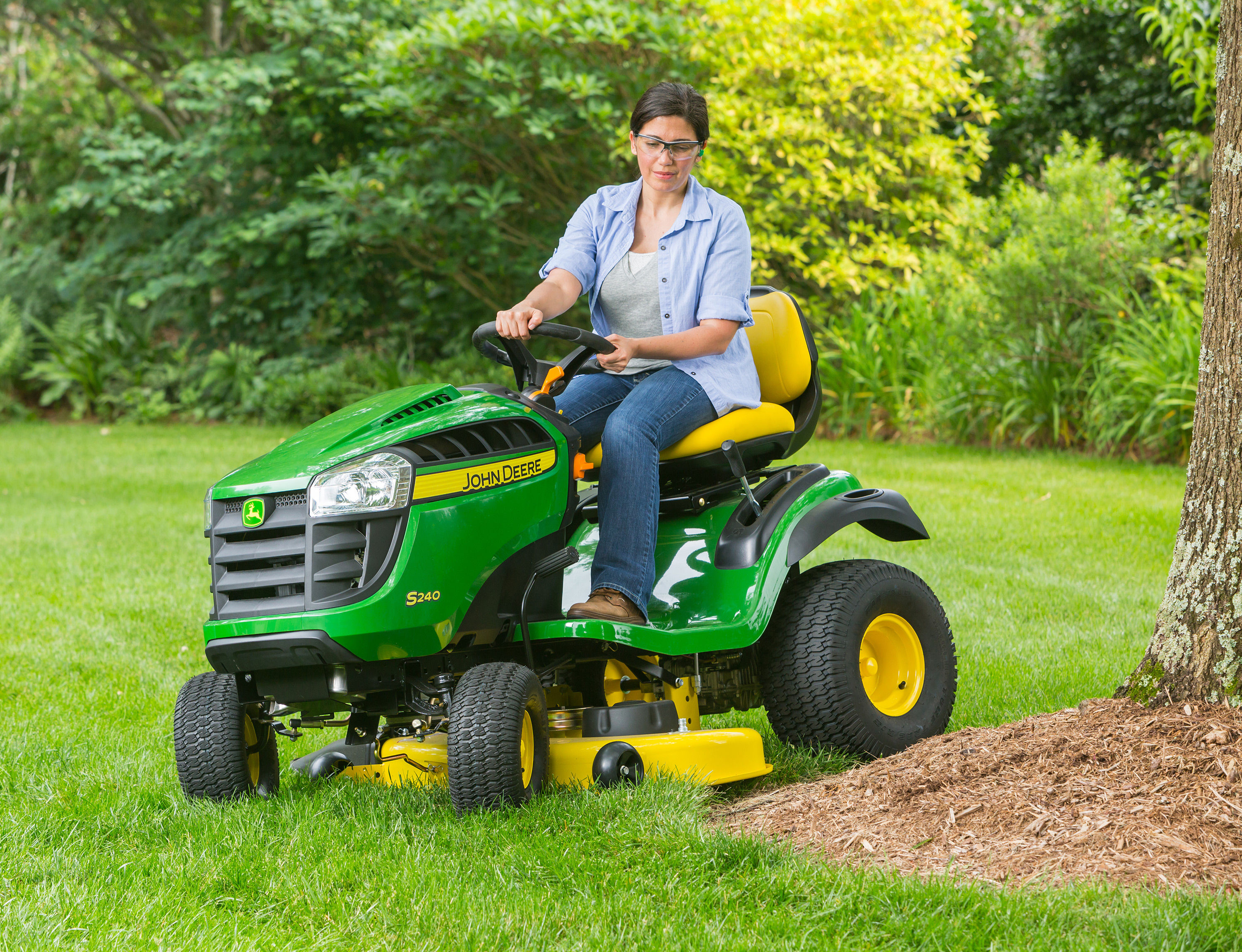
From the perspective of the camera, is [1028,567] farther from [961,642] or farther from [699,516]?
[699,516]

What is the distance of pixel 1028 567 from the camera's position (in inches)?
242

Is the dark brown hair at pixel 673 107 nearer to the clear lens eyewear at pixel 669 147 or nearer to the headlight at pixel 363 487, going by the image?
the clear lens eyewear at pixel 669 147

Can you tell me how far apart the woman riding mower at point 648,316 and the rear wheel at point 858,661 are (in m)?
0.45

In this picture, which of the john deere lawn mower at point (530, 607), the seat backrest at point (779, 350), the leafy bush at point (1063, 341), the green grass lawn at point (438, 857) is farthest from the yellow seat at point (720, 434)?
the leafy bush at point (1063, 341)

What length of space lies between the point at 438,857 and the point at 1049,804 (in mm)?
1304

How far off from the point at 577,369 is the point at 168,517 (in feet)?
17.6

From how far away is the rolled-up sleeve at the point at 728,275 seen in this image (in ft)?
11.3

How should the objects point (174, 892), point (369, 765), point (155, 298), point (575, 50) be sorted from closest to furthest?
1. point (174, 892)
2. point (369, 765)
3. point (575, 50)
4. point (155, 298)

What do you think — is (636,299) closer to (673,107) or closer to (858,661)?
(673,107)

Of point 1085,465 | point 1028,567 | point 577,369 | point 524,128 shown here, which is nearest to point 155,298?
point 524,128

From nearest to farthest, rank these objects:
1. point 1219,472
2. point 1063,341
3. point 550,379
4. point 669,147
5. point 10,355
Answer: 1. point 1219,472
2. point 550,379
3. point 669,147
4. point 1063,341
5. point 10,355

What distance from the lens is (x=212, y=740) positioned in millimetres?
3092

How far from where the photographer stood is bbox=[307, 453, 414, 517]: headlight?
9.23 ft

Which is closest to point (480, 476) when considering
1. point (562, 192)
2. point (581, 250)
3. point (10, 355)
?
point (581, 250)
